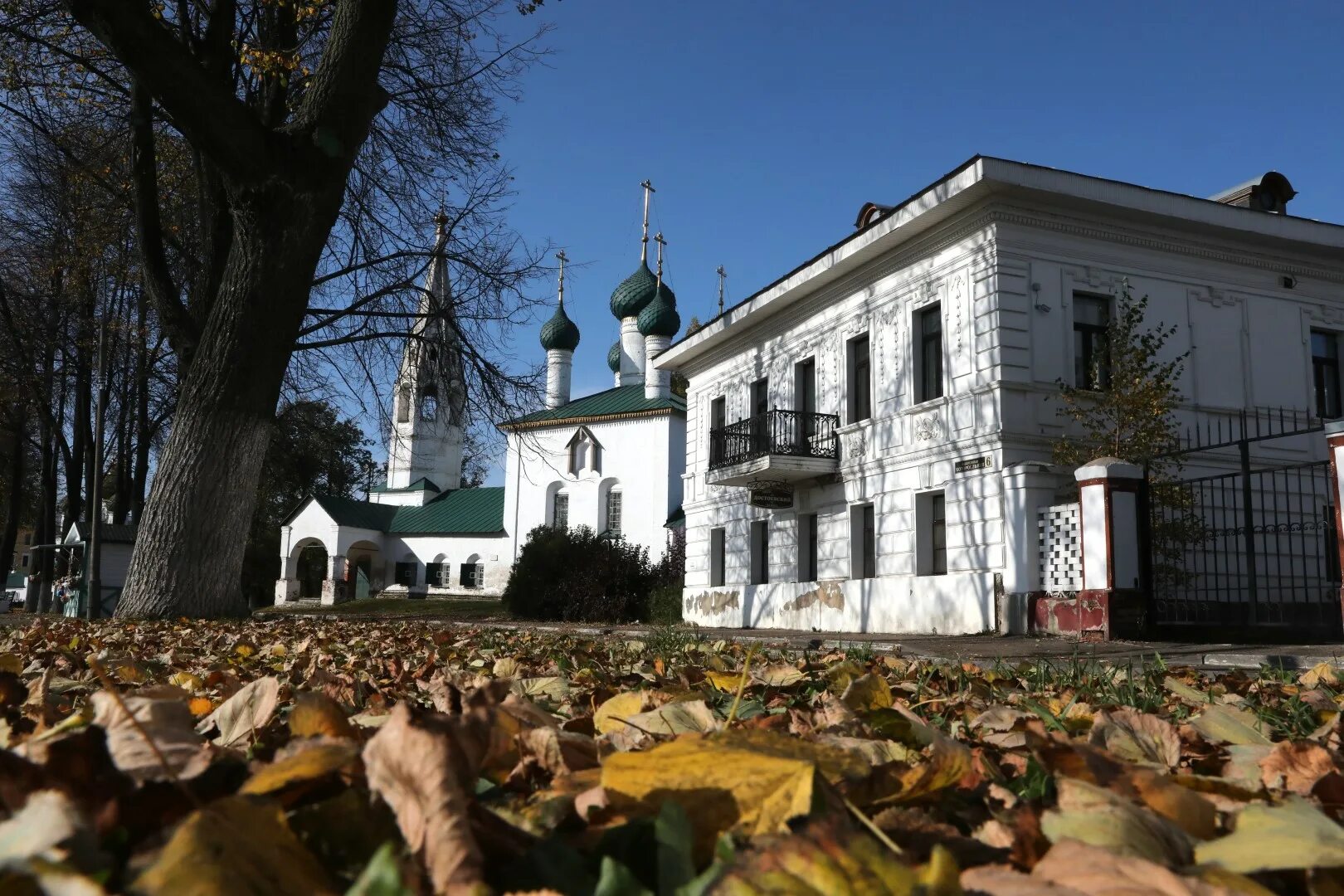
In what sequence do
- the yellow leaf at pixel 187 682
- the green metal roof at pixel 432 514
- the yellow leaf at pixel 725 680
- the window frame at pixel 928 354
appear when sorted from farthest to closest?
the green metal roof at pixel 432 514 → the window frame at pixel 928 354 → the yellow leaf at pixel 725 680 → the yellow leaf at pixel 187 682

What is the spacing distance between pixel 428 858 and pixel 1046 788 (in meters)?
0.76

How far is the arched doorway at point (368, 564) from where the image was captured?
50.8 metres

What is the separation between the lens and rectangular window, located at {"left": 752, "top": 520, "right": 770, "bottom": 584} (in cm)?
2312

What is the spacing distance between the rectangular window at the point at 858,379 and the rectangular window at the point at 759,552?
4.09m

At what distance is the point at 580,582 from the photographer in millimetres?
25578

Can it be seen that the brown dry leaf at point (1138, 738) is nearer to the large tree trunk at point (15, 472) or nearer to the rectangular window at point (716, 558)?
the rectangular window at point (716, 558)

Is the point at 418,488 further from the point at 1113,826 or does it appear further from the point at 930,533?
the point at 1113,826

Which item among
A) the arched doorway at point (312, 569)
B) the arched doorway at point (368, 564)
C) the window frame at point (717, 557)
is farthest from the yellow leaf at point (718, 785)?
the arched doorway at point (312, 569)

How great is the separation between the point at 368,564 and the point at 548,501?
1198 cm

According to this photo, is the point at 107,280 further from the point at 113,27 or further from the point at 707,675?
the point at 707,675

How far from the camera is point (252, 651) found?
4.58m

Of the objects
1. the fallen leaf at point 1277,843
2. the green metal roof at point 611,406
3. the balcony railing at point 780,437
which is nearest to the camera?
the fallen leaf at point 1277,843

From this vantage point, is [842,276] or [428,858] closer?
[428,858]

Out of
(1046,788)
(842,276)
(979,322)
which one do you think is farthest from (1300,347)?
(1046,788)
